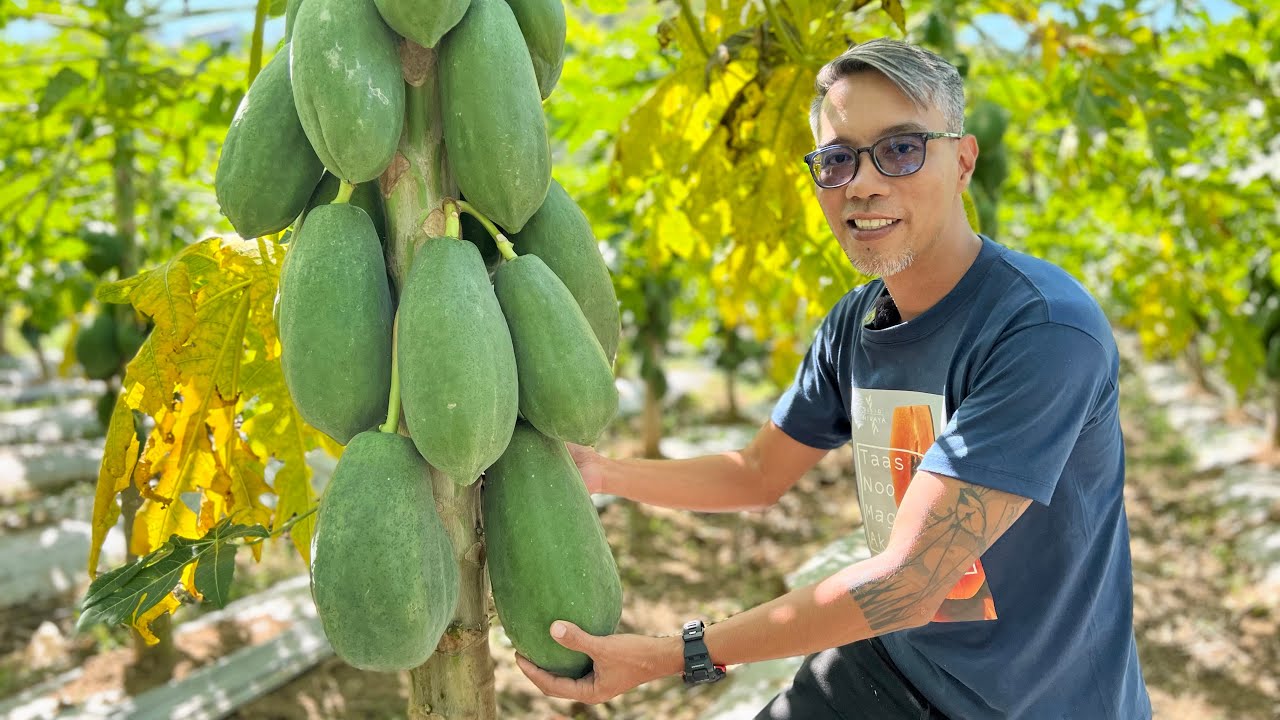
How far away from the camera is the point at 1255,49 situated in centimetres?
416

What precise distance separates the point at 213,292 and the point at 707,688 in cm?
290

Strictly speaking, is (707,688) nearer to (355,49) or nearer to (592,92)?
(592,92)

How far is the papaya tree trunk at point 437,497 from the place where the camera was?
1.16 metres

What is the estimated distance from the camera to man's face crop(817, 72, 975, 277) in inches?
62.2

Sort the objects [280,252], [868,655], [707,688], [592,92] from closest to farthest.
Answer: [280,252] < [868,655] < [592,92] < [707,688]

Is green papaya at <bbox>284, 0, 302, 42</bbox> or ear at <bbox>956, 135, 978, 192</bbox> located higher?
green papaya at <bbox>284, 0, 302, 42</bbox>

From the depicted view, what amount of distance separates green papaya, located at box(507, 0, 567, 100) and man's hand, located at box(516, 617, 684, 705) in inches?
26.8

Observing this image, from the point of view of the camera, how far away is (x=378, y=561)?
1029 mm

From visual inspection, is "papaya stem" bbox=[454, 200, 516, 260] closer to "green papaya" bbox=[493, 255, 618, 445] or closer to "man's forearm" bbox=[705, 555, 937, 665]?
"green papaya" bbox=[493, 255, 618, 445]

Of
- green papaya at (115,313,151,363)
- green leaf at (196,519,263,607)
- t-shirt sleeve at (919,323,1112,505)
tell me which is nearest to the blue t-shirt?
t-shirt sleeve at (919,323,1112,505)

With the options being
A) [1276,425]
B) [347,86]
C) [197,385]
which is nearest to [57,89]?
[197,385]

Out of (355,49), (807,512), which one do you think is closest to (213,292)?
(355,49)

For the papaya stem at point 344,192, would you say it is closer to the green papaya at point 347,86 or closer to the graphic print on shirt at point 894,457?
the green papaya at point 347,86

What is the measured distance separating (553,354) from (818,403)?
109cm
